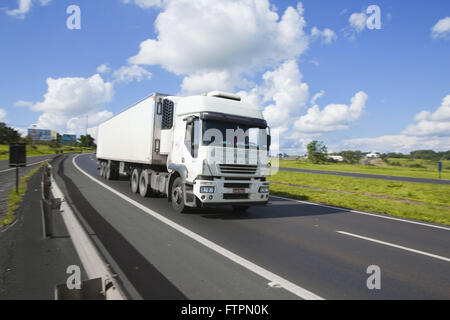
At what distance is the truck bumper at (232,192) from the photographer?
743 centimetres

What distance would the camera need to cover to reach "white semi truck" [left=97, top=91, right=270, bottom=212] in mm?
7539

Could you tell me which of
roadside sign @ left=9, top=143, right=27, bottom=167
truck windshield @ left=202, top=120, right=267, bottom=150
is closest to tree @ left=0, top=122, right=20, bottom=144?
roadside sign @ left=9, top=143, right=27, bottom=167

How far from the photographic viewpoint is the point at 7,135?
93.2 m

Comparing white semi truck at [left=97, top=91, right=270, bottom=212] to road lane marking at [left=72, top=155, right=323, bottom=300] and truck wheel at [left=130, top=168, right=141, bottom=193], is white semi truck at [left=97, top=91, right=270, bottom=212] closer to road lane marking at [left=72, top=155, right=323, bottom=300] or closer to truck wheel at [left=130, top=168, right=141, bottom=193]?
road lane marking at [left=72, top=155, right=323, bottom=300]

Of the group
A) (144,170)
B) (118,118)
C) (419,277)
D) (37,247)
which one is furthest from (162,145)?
(419,277)

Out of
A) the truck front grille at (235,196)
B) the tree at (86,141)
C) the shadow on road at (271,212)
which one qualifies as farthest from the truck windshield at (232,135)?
the tree at (86,141)

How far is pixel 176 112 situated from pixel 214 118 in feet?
6.83

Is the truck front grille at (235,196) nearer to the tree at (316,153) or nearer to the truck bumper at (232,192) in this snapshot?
the truck bumper at (232,192)

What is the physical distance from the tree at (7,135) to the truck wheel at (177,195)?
341 feet

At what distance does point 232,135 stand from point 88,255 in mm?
4717

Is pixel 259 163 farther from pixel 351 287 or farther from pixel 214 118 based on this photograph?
pixel 351 287

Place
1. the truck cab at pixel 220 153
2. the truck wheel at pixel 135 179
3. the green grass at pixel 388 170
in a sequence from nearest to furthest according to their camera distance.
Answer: the truck cab at pixel 220 153
the truck wheel at pixel 135 179
the green grass at pixel 388 170

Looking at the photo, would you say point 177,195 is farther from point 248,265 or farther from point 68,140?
point 68,140

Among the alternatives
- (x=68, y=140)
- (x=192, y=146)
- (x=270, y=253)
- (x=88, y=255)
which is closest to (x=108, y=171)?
(x=192, y=146)
